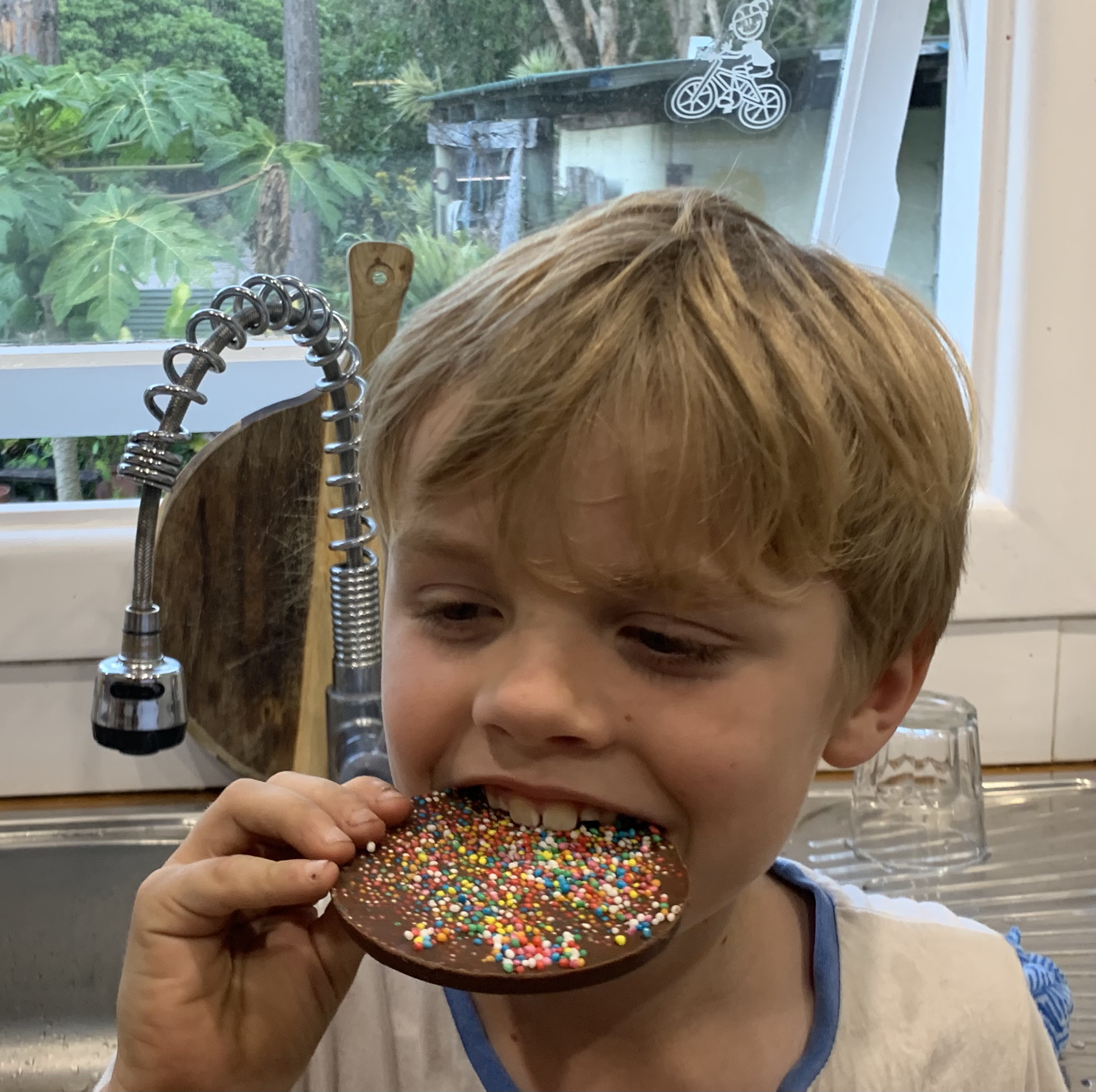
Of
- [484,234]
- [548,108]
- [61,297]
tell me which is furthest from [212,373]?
[548,108]

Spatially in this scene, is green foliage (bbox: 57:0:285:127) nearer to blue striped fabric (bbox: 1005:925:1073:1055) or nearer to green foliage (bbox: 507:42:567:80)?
green foliage (bbox: 507:42:567:80)

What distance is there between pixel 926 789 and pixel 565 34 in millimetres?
991


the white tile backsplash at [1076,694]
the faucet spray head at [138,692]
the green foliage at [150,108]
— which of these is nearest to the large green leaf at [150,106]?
the green foliage at [150,108]

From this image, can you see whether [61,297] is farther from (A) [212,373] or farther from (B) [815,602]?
(B) [815,602]

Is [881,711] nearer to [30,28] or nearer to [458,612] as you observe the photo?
[458,612]

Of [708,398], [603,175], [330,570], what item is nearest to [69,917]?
[330,570]

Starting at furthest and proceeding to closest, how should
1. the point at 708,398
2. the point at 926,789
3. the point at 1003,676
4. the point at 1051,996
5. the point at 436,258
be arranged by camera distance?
1. the point at 436,258
2. the point at 1003,676
3. the point at 926,789
4. the point at 1051,996
5. the point at 708,398

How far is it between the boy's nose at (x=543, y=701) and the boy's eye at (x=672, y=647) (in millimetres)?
37

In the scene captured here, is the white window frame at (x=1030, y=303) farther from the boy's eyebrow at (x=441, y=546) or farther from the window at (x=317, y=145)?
the boy's eyebrow at (x=441, y=546)

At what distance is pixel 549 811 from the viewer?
0.69 metres

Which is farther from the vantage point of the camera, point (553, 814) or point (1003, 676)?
point (1003, 676)

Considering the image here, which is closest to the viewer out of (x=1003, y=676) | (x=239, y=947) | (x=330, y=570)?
(x=239, y=947)

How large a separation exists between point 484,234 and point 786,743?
950 mm

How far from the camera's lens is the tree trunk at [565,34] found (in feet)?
4.64
